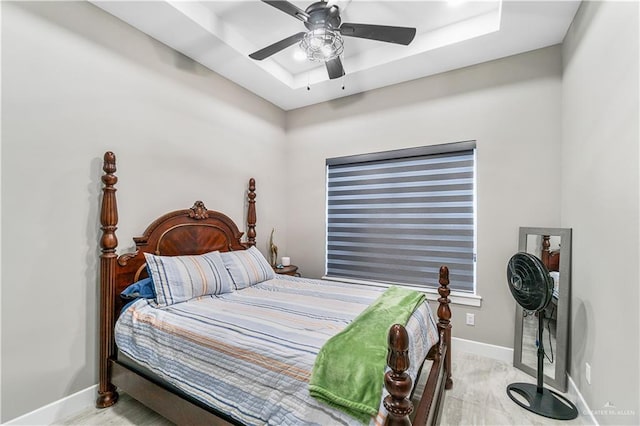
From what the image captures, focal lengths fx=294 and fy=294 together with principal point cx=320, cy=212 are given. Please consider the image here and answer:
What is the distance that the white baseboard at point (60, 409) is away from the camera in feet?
6.38

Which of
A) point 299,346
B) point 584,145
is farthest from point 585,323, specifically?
point 299,346

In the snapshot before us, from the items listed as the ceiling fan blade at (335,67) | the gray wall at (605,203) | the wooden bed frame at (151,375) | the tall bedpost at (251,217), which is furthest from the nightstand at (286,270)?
the gray wall at (605,203)

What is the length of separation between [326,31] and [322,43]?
11cm

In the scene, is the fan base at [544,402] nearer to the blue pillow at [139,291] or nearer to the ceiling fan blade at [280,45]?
the blue pillow at [139,291]

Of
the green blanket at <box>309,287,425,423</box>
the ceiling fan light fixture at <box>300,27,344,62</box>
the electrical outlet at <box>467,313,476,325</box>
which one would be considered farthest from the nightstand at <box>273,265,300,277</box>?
the ceiling fan light fixture at <box>300,27,344,62</box>

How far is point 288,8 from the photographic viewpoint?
201 centimetres

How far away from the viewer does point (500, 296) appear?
9.66 ft

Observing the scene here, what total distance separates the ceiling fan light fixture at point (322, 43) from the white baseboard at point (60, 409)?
3.13 meters

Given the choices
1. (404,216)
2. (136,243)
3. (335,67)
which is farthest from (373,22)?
(136,243)

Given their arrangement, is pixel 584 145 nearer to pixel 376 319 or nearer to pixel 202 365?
pixel 376 319

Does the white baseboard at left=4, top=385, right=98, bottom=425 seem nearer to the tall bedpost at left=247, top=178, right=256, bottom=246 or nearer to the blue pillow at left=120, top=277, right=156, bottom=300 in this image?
the blue pillow at left=120, top=277, right=156, bottom=300

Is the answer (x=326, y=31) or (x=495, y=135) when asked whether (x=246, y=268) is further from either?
(x=495, y=135)

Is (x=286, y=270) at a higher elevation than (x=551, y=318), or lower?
higher

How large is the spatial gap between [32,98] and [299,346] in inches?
94.7
